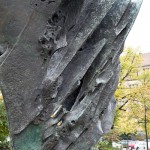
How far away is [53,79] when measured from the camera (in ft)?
9.98

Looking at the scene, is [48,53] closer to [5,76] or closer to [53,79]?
[53,79]

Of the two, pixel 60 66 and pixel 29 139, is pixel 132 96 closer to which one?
pixel 60 66

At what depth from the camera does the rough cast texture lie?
3021mm

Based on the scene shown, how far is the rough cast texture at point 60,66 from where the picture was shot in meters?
3.02

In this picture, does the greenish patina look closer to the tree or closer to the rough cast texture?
the rough cast texture

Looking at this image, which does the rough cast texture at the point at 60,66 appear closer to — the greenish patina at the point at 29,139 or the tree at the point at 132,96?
the greenish patina at the point at 29,139

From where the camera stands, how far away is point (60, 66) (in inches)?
125

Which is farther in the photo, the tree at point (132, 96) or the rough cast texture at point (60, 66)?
the tree at point (132, 96)

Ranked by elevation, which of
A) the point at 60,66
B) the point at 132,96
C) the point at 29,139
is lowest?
the point at 29,139

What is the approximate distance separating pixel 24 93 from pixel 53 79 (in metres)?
0.30

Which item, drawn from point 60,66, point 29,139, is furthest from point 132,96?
point 29,139

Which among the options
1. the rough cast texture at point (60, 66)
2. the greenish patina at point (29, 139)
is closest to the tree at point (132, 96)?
the rough cast texture at point (60, 66)

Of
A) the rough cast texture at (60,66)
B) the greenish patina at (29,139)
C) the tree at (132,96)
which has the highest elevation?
the tree at (132,96)

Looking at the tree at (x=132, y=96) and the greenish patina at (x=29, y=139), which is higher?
the tree at (x=132, y=96)
